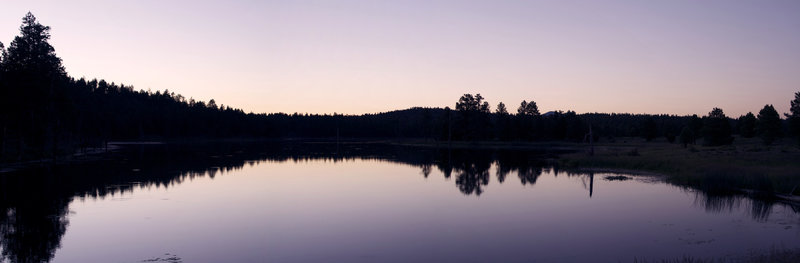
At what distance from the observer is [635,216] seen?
21.9 m

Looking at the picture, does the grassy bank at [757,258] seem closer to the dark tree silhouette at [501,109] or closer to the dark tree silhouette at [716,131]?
the dark tree silhouette at [716,131]

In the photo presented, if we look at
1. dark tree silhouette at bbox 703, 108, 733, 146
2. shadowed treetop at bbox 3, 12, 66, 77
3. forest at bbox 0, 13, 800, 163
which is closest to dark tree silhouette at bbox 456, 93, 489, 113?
forest at bbox 0, 13, 800, 163

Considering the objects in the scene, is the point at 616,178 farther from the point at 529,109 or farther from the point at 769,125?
the point at 529,109

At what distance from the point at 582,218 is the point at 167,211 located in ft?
60.0

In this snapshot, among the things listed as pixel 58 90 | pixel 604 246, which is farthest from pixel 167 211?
pixel 58 90

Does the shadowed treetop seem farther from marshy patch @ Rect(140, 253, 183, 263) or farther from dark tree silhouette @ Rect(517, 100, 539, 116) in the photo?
dark tree silhouette @ Rect(517, 100, 539, 116)

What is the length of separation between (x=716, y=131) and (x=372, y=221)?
7659 cm

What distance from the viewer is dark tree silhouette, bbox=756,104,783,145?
76562 mm

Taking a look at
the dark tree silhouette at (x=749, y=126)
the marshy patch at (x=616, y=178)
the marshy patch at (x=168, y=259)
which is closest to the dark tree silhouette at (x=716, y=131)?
the dark tree silhouette at (x=749, y=126)

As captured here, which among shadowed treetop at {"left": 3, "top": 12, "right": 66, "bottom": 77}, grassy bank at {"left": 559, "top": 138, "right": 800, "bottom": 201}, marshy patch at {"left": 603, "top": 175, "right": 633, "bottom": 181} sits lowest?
marshy patch at {"left": 603, "top": 175, "right": 633, "bottom": 181}

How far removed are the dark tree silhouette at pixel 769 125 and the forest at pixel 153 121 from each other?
0.12 metres

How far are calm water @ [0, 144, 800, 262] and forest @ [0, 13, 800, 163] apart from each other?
20.8 m

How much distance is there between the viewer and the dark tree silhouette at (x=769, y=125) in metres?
76.6

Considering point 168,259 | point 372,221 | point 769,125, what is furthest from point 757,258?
point 769,125
